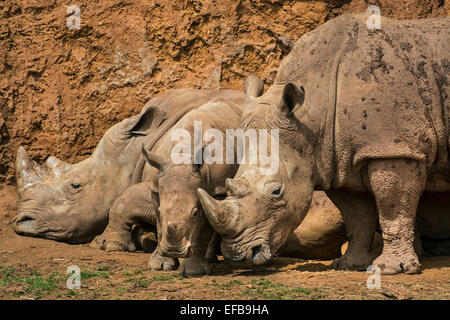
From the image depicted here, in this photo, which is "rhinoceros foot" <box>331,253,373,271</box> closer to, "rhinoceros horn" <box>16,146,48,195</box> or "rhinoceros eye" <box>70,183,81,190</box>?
"rhinoceros eye" <box>70,183,81,190</box>

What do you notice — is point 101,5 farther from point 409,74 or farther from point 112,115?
point 409,74

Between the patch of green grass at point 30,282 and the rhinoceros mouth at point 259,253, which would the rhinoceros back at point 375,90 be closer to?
the rhinoceros mouth at point 259,253

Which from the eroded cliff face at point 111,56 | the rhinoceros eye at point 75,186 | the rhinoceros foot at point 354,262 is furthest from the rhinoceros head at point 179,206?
the eroded cliff face at point 111,56

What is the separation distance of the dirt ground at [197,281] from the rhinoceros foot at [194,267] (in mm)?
79

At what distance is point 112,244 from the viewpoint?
9.28 m

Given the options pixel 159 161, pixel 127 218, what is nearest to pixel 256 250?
pixel 159 161

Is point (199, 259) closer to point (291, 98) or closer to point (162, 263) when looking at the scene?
point (162, 263)

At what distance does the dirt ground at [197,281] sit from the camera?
266 inches

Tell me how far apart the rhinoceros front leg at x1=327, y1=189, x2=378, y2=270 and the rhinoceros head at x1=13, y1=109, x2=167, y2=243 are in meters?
2.52

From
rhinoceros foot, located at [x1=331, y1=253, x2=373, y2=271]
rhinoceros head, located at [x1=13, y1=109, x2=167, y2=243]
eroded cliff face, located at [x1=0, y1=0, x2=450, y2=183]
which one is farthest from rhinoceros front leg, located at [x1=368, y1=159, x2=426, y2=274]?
eroded cliff face, located at [x1=0, y1=0, x2=450, y2=183]

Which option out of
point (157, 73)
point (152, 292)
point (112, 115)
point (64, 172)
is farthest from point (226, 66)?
point (152, 292)

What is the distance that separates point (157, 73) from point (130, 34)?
575mm

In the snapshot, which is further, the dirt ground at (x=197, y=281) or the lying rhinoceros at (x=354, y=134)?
the lying rhinoceros at (x=354, y=134)

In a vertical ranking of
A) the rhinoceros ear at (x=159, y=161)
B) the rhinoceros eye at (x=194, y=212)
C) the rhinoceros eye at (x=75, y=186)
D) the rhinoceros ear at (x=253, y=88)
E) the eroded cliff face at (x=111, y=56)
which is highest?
the eroded cliff face at (x=111, y=56)
